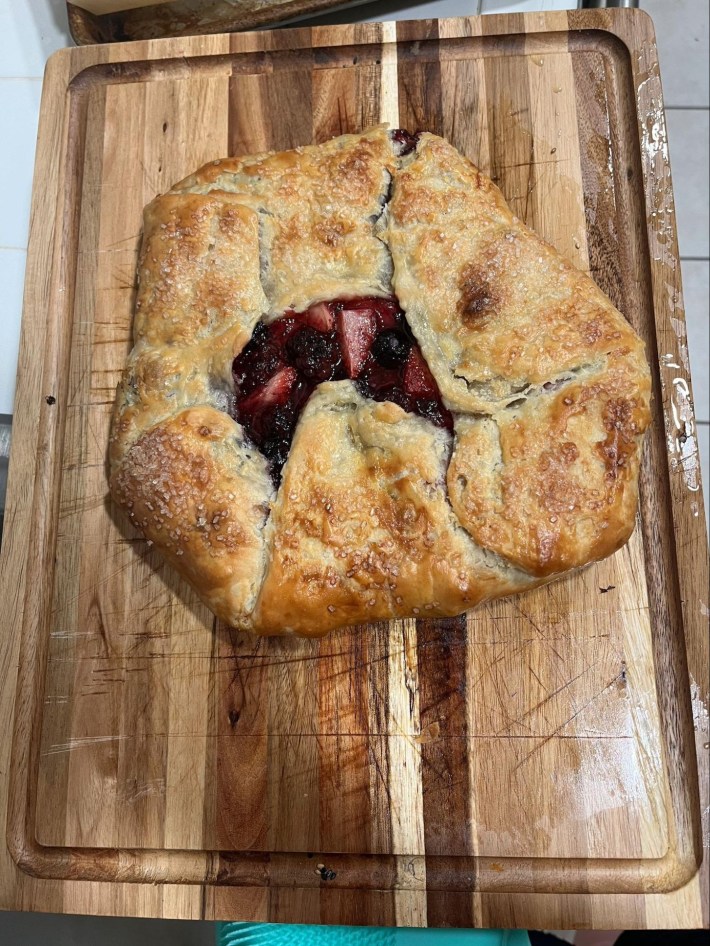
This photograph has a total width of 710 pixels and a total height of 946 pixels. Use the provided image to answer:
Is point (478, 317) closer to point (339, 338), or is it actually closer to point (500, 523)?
point (339, 338)

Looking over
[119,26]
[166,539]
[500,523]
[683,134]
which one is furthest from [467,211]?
[683,134]

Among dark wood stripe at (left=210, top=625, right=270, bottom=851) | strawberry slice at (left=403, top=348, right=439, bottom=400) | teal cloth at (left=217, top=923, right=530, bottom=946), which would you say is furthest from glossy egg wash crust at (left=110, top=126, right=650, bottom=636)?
teal cloth at (left=217, top=923, right=530, bottom=946)

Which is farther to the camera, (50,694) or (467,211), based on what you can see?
(50,694)

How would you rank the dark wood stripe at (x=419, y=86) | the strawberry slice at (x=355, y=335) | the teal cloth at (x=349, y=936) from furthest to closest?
the dark wood stripe at (x=419, y=86), the teal cloth at (x=349, y=936), the strawberry slice at (x=355, y=335)

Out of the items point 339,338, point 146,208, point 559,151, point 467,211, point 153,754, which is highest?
point 559,151

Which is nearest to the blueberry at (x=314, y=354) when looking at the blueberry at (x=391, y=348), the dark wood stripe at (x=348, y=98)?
the blueberry at (x=391, y=348)

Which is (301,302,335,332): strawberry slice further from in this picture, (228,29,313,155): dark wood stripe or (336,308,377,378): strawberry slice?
(228,29,313,155): dark wood stripe

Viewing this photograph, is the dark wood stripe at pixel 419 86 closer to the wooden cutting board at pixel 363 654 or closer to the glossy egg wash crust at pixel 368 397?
the wooden cutting board at pixel 363 654
